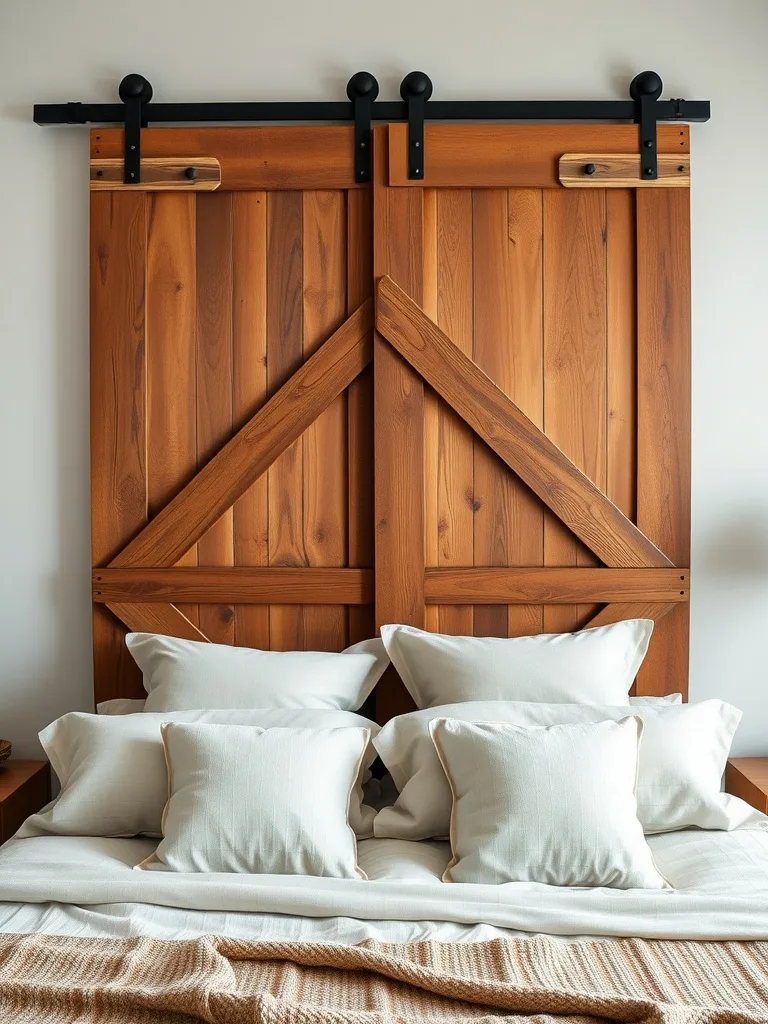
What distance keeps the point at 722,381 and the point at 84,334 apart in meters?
1.90

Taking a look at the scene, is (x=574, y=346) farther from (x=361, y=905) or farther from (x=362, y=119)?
(x=361, y=905)

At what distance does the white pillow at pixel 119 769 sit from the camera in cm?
199

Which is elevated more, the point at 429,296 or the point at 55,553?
the point at 429,296

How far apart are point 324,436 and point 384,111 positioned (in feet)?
3.14

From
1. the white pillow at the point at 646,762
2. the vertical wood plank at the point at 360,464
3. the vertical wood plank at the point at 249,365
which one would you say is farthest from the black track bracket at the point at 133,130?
the white pillow at the point at 646,762

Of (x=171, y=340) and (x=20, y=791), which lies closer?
(x=20, y=791)

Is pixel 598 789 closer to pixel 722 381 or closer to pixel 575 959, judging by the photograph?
pixel 575 959

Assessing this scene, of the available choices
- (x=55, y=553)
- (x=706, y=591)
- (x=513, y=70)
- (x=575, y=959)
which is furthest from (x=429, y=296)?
(x=575, y=959)

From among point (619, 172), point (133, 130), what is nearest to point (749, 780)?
point (619, 172)

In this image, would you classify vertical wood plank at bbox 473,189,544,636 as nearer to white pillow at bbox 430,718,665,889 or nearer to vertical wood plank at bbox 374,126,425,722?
vertical wood plank at bbox 374,126,425,722

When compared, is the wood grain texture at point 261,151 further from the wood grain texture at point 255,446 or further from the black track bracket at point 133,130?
the wood grain texture at point 255,446

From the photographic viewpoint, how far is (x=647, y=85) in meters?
2.47

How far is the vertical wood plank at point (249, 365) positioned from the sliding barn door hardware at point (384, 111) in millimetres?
256

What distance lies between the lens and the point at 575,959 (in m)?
1.50
